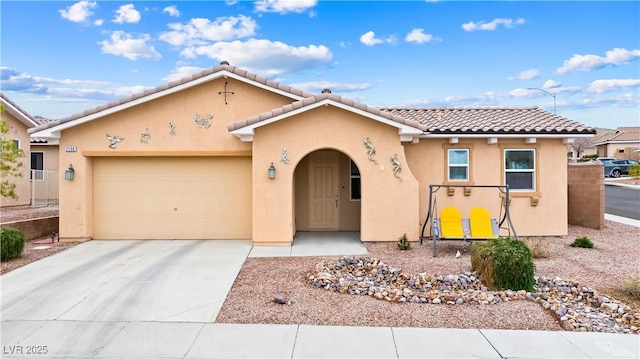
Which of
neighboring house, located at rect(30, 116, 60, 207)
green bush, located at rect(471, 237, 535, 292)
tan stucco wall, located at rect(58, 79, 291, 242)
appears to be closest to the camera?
green bush, located at rect(471, 237, 535, 292)

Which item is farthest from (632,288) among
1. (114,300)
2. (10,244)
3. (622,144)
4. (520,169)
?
(622,144)

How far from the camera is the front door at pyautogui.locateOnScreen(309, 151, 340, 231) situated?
44.8 ft

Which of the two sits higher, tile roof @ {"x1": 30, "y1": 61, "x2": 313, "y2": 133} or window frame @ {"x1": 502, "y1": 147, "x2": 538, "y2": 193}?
tile roof @ {"x1": 30, "y1": 61, "x2": 313, "y2": 133}

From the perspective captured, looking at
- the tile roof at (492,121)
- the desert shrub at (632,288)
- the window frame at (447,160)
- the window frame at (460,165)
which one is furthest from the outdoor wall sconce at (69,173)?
the desert shrub at (632,288)

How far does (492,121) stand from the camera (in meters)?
13.2

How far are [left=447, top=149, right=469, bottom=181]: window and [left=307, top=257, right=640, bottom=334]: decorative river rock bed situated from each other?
16.3 feet

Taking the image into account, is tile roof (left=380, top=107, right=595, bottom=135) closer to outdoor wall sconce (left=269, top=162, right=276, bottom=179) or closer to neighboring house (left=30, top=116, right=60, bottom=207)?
outdoor wall sconce (left=269, top=162, right=276, bottom=179)

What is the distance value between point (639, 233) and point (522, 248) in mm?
9092

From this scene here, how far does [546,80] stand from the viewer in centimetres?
3062

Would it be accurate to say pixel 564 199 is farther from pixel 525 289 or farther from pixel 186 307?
pixel 186 307

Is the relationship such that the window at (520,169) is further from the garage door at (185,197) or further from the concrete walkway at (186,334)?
the garage door at (185,197)

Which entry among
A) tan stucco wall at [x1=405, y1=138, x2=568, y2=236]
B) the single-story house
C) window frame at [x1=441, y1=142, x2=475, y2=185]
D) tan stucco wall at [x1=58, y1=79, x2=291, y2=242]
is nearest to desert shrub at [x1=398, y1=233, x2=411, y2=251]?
tan stucco wall at [x1=405, y1=138, x2=568, y2=236]

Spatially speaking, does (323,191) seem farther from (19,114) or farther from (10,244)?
(19,114)

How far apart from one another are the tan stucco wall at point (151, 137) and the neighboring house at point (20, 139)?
758 centimetres
